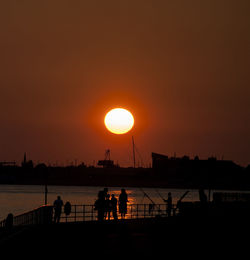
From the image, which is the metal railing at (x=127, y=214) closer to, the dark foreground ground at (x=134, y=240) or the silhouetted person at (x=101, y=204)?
the silhouetted person at (x=101, y=204)

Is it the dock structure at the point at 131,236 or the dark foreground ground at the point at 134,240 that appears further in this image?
the dock structure at the point at 131,236

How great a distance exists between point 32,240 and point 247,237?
9583 mm

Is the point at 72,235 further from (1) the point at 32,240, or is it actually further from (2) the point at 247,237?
(2) the point at 247,237

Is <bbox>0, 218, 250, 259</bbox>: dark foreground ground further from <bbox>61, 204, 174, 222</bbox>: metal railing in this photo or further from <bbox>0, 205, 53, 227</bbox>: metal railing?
<bbox>61, 204, 174, 222</bbox>: metal railing

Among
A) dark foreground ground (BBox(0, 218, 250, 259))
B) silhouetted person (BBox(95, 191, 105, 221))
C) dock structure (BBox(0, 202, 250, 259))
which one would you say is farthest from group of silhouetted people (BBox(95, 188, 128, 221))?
dark foreground ground (BBox(0, 218, 250, 259))

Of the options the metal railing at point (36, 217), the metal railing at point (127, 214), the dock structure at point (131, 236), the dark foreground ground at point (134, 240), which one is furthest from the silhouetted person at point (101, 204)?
the metal railing at point (36, 217)

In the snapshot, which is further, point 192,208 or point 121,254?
point 192,208

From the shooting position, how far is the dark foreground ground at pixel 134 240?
1716 centimetres

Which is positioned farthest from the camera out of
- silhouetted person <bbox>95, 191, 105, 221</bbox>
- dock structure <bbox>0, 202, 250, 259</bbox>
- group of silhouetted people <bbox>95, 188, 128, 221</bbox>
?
group of silhouetted people <bbox>95, 188, 128, 221</bbox>

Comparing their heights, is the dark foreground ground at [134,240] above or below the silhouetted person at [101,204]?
below

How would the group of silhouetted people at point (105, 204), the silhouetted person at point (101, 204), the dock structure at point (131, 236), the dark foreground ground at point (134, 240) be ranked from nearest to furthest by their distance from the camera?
the dark foreground ground at point (134, 240)
the dock structure at point (131, 236)
the silhouetted person at point (101, 204)
the group of silhouetted people at point (105, 204)

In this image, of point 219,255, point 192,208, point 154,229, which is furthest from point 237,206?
point 219,255

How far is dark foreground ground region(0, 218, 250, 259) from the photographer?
17156 millimetres

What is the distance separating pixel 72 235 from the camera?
76.3 feet
